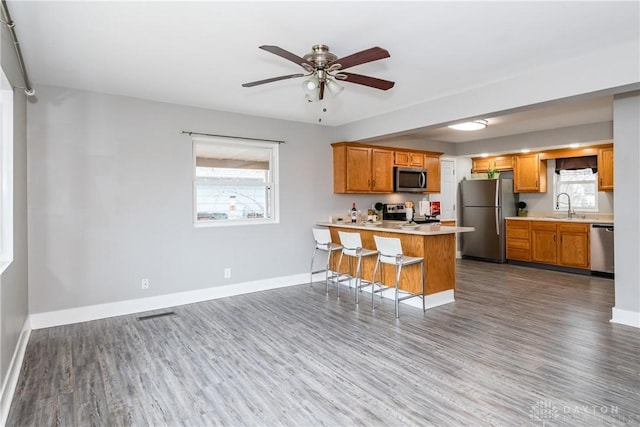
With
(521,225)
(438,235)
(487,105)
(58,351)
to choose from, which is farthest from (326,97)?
(521,225)

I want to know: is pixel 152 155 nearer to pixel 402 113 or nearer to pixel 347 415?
pixel 402 113

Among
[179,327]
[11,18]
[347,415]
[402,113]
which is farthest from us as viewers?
[402,113]

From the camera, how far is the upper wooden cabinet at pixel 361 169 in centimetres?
573

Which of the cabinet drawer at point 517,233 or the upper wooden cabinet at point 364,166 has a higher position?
the upper wooden cabinet at point 364,166

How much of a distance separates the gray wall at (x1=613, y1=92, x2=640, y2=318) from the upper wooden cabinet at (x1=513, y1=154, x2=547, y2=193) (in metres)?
3.45

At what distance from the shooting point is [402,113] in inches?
184

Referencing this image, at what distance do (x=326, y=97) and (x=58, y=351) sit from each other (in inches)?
142

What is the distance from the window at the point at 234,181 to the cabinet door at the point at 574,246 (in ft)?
16.3

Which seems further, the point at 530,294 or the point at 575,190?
the point at 575,190

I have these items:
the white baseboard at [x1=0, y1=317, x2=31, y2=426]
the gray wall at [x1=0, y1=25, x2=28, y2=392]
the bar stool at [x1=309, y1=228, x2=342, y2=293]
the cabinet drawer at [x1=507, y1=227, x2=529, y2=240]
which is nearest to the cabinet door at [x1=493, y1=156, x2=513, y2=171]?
the cabinet drawer at [x1=507, y1=227, x2=529, y2=240]

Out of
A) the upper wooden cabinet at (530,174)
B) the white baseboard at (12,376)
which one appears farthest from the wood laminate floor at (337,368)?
the upper wooden cabinet at (530,174)

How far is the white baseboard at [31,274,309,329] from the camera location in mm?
3721

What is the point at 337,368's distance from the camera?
109 inches

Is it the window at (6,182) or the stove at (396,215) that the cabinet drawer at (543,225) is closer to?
the stove at (396,215)
